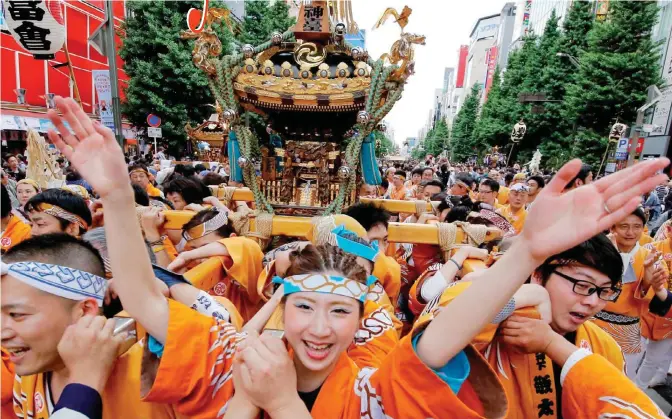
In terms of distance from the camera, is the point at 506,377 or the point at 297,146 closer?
the point at 506,377

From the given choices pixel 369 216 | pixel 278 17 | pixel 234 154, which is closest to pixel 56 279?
pixel 369 216

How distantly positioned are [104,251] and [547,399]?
7.53 ft

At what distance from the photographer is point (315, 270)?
57.1 inches

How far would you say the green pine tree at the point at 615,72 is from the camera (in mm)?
16656

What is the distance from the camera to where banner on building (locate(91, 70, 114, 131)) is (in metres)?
6.39

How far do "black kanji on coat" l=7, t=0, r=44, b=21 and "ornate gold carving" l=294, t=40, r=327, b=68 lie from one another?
3.94 m

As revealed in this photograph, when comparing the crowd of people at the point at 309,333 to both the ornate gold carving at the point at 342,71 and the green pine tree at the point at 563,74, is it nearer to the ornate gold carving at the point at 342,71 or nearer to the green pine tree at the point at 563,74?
the ornate gold carving at the point at 342,71

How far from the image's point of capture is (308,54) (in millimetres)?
4527

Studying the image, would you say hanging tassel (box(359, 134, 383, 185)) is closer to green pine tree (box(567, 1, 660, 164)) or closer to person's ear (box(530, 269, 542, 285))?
person's ear (box(530, 269, 542, 285))

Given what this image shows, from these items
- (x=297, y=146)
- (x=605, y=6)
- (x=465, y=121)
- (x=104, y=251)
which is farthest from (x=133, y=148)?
(x=465, y=121)

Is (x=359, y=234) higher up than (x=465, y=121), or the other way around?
(x=465, y=121)

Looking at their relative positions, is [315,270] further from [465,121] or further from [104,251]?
[465,121]

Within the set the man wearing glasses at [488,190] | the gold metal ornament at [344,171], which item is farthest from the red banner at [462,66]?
the gold metal ornament at [344,171]

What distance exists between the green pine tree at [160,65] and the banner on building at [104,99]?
915cm
